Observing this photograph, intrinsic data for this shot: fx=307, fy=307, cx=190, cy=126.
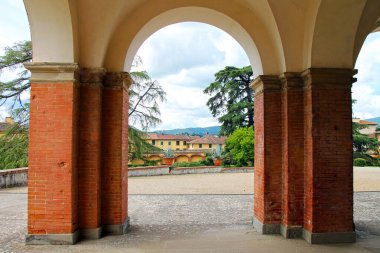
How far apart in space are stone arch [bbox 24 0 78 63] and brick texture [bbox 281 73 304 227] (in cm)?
425

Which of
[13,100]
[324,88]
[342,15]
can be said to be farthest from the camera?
[13,100]

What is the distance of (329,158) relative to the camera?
5902 millimetres

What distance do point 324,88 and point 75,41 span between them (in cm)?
487

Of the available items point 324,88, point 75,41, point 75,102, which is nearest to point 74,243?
point 75,102

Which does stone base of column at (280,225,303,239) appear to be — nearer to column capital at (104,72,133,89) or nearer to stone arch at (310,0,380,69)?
stone arch at (310,0,380,69)

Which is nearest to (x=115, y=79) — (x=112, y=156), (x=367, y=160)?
(x=112, y=156)

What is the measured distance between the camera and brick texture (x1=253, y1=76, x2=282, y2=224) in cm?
639

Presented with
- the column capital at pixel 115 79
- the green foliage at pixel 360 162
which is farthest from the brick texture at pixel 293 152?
the green foliage at pixel 360 162

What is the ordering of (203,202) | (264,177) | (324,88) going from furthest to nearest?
(203,202) < (264,177) < (324,88)

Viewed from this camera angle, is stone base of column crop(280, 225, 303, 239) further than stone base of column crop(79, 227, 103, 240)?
Yes

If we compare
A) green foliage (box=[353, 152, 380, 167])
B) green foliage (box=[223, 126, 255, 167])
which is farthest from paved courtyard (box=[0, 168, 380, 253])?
green foliage (box=[353, 152, 380, 167])

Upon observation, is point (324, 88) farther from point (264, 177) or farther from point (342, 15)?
point (264, 177)

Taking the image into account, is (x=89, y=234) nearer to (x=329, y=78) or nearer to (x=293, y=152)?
(x=293, y=152)

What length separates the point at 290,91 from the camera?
20.6 feet
